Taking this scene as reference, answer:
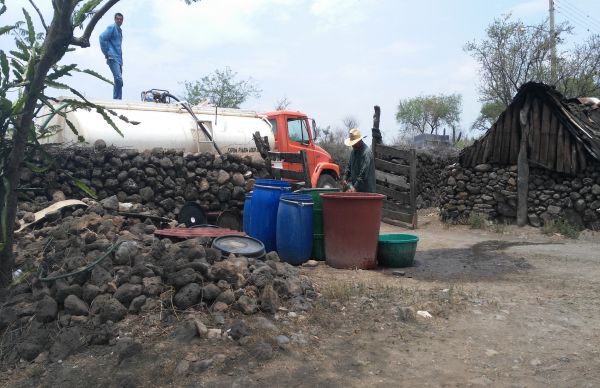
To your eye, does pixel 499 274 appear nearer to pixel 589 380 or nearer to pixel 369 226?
pixel 369 226

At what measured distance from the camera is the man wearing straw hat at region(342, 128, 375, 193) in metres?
8.01

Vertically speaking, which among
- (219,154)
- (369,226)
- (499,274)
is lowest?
(499,274)

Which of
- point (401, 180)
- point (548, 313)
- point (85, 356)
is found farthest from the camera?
point (401, 180)

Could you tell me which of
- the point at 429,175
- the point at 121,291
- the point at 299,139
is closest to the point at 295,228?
the point at 121,291

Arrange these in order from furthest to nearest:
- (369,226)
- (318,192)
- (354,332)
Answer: (318,192) < (369,226) < (354,332)

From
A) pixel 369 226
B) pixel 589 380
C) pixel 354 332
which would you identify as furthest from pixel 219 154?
pixel 589 380

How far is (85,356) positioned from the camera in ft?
13.8

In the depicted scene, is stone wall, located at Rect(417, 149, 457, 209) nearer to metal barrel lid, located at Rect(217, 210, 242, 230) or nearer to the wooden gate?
the wooden gate

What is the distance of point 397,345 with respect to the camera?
4355 mm

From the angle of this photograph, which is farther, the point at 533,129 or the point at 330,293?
the point at 533,129

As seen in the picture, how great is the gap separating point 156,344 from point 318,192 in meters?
3.89

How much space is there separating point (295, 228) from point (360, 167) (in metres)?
1.70

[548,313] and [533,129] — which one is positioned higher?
[533,129]

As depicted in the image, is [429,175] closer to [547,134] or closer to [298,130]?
[298,130]
